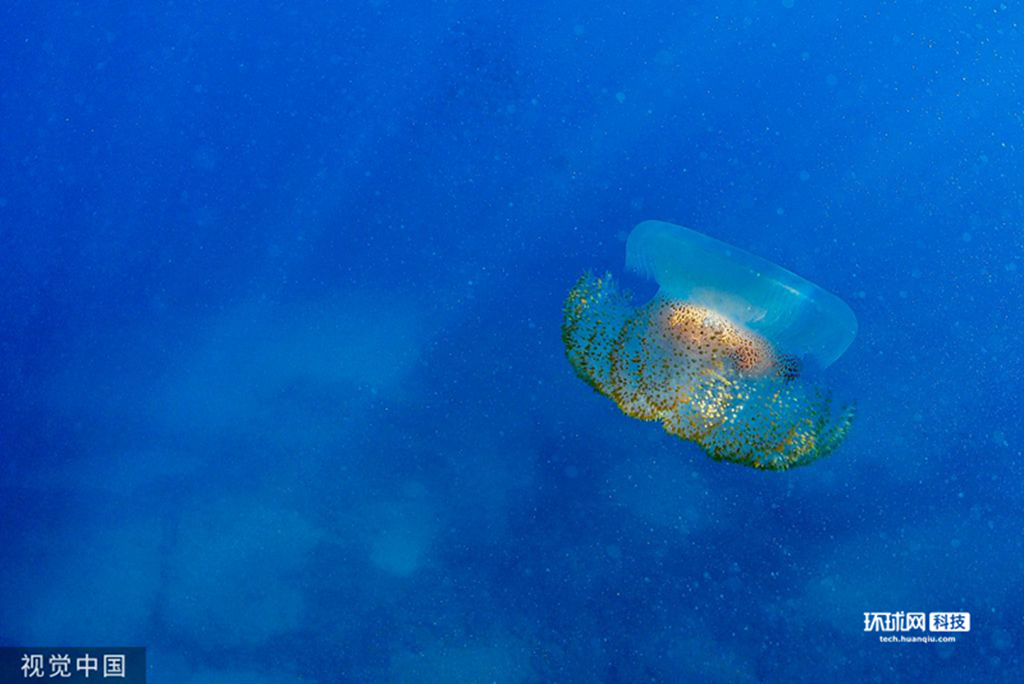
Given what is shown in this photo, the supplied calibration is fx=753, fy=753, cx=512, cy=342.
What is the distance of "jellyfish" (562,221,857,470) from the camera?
4.03 meters

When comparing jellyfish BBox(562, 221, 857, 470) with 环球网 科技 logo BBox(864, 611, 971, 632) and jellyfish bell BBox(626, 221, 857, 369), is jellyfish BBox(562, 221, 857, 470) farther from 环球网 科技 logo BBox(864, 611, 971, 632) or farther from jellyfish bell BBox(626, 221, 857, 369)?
环球网 科技 logo BBox(864, 611, 971, 632)

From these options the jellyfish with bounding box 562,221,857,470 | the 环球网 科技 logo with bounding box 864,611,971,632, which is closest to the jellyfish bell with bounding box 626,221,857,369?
the jellyfish with bounding box 562,221,857,470

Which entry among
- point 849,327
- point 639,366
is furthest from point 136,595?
point 849,327

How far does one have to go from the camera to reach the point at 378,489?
4910 millimetres

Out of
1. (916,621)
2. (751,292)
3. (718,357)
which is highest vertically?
(751,292)

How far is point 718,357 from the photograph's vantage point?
411 centimetres

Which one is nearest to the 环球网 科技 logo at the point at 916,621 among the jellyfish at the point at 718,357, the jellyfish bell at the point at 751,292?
the jellyfish at the point at 718,357

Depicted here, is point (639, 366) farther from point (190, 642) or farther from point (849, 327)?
point (190, 642)

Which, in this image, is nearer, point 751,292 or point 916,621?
point 751,292

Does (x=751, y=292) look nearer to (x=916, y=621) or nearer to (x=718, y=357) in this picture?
(x=718, y=357)

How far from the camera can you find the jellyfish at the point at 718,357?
13.2ft

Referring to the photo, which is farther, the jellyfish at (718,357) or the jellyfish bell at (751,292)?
the jellyfish at (718,357)

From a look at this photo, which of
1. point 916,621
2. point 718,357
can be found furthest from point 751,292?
point 916,621

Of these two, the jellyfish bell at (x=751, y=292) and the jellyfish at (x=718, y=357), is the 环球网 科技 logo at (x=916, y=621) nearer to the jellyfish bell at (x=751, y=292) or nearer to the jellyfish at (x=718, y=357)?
the jellyfish at (x=718, y=357)
